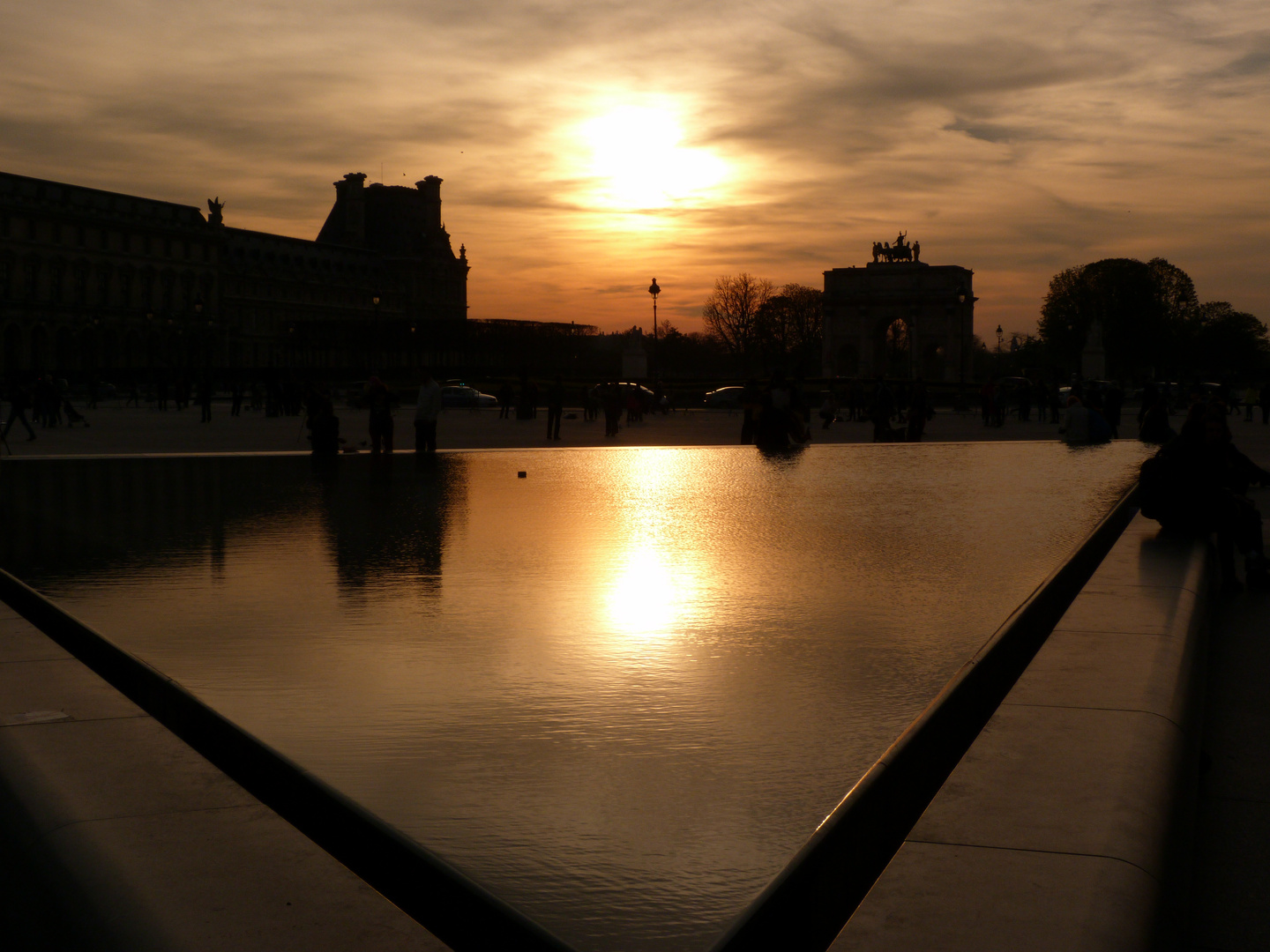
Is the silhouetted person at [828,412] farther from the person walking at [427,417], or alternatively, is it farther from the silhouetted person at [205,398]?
the silhouetted person at [205,398]

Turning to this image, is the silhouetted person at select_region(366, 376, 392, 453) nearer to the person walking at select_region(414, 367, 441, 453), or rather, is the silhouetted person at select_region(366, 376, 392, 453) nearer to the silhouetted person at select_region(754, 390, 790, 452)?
the person walking at select_region(414, 367, 441, 453)

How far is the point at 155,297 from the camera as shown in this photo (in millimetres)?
118875

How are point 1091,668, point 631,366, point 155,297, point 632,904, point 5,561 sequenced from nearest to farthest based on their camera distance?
1. point 632,904
2. point 1091,668
3. point 5,561
4. point 631,366
5. point 155,297

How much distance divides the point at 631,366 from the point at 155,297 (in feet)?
224

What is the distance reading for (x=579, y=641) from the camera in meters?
6.29

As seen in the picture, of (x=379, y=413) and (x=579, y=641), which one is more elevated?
(x=379, y=413)

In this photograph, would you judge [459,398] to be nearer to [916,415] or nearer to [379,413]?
[916,415]

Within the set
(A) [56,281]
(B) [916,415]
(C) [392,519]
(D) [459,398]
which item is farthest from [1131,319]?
(C) [392,519]

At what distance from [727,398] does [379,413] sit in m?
36.6

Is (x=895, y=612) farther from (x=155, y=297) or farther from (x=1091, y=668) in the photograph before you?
(x=155, y=297)

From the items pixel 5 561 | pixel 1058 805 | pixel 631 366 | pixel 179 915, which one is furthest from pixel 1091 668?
pixel 631 366

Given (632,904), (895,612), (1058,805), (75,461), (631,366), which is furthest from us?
(631,366)

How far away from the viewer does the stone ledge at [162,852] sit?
9.43ft

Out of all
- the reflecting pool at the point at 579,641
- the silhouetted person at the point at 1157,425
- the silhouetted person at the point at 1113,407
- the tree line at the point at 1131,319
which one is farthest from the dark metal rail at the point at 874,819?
the tree line at the point at 1131,319
